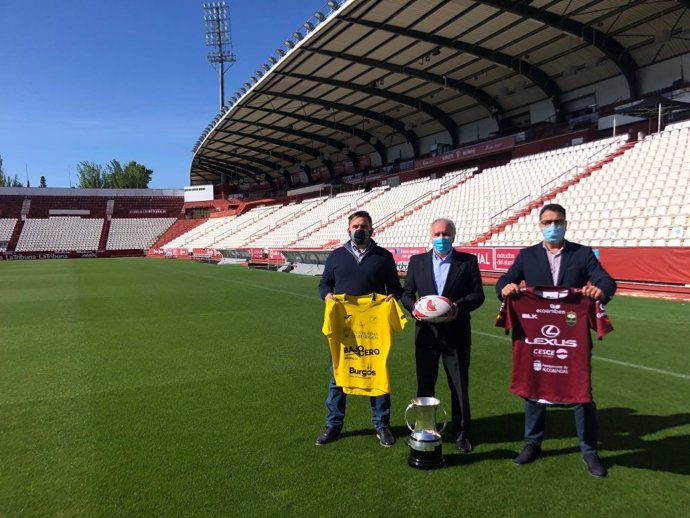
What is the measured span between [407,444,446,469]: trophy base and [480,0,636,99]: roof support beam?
1971cm

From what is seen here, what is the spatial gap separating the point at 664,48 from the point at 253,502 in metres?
27.4

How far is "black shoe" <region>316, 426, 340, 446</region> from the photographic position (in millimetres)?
3742

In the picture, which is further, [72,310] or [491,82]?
[491,82]

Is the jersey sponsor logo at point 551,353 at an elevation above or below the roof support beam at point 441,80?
below

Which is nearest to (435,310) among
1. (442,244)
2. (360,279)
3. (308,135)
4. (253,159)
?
(442,244)

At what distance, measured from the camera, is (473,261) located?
3.85m

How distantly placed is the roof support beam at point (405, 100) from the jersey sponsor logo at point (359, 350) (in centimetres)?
2711

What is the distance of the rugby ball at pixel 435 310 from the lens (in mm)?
3521

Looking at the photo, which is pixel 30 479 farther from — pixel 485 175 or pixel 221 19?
pixel 221 19

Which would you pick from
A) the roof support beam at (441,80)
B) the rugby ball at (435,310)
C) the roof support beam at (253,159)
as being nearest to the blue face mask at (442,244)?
the rugby ball at (435,310)

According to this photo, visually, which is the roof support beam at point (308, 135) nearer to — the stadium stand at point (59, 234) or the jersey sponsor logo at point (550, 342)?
the stadium stand at point (59, 234)

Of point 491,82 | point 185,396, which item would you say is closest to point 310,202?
point 491,82

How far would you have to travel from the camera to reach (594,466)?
3.22m

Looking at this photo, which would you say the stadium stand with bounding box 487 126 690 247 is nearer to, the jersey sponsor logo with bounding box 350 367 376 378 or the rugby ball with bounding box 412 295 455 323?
the rugby ball with bounding box 412 295 455 323
